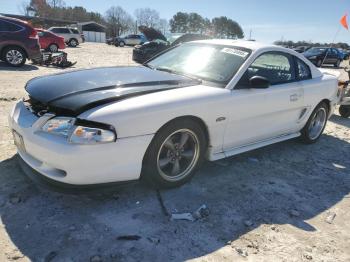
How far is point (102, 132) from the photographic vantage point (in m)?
2.84

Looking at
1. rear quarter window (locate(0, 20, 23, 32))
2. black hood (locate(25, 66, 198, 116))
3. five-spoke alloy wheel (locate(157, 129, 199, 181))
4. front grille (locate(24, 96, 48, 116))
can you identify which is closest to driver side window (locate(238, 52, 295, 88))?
black hood (locate(25, 66, 198, 116))

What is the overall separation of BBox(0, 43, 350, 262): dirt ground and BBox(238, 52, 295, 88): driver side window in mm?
1160

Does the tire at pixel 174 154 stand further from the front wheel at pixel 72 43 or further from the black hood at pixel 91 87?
the front wheel at pixel 72 43

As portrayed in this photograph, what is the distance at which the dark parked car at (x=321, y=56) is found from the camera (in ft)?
75.7

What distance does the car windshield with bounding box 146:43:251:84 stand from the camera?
396 cm

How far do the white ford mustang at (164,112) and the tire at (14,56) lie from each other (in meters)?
8.79

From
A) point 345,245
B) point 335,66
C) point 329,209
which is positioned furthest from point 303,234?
point 335,66

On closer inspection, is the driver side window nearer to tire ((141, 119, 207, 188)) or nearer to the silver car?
tire ((141, 119, 207, 188))

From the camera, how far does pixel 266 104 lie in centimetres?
414

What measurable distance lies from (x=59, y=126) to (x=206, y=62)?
2005 mm

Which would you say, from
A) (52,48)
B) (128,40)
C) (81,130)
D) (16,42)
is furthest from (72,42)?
(81,130)

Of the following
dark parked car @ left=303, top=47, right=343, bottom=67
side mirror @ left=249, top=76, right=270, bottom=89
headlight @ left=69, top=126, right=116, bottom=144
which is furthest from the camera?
dark parked car @ left=303, top=47, right=343, bottom=67

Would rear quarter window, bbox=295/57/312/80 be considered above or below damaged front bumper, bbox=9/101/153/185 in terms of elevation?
above

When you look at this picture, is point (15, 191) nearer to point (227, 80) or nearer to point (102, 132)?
point (102, 132)
